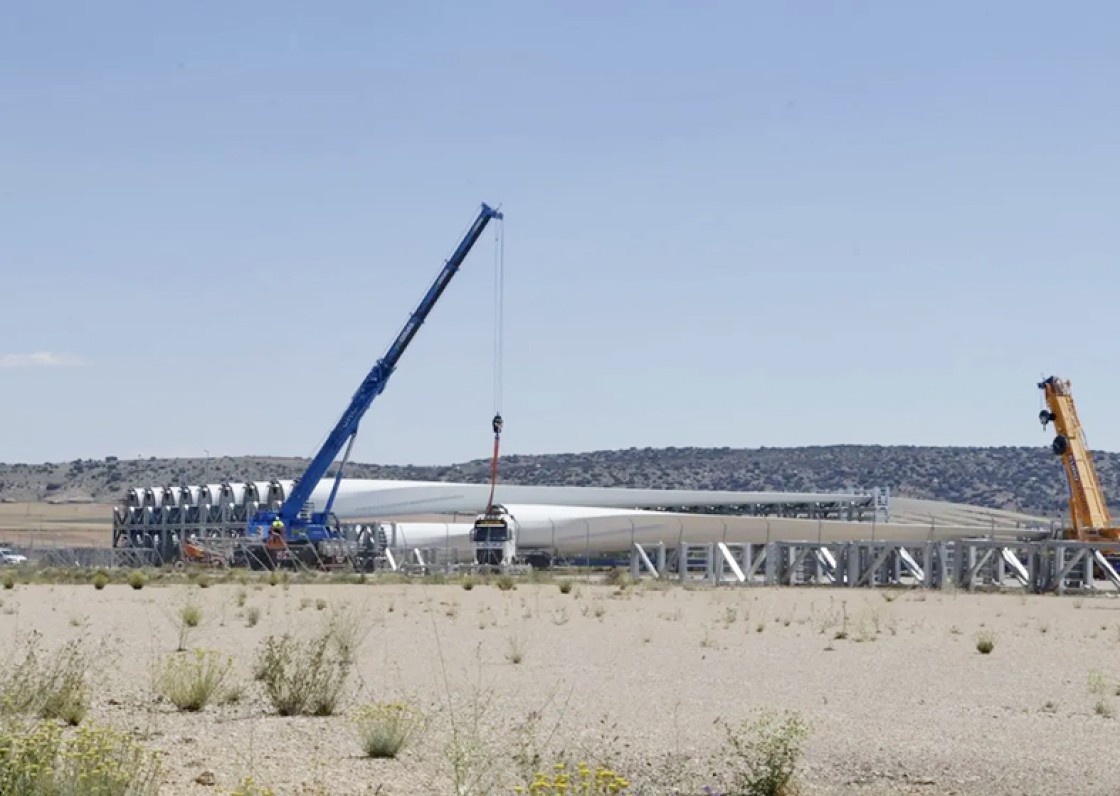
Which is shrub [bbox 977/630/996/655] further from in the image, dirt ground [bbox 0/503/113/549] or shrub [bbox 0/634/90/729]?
dirt ground [bbox 0/503/113/549]

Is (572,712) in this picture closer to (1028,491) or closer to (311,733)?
(311,733)

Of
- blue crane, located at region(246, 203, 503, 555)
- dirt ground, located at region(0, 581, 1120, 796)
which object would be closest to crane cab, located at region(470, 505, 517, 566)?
blue crane, located at region(246, 203, 503, 555)

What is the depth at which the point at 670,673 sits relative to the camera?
67.4ft

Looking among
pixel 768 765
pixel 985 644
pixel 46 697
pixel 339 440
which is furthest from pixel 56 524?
pixel 768 765

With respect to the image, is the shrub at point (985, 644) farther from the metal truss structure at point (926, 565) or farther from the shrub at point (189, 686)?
the metal truss structure at point (926, 565)

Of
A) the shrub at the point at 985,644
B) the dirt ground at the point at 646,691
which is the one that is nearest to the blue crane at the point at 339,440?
the dirt ground at the point at 646,691

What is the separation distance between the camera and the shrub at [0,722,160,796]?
30.4 feet

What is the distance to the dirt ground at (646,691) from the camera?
12.6 meters

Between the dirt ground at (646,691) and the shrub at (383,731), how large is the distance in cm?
12

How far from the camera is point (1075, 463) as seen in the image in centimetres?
5866

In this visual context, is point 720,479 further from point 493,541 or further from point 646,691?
point 646,691

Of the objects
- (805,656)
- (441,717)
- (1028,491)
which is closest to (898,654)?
(805,656)

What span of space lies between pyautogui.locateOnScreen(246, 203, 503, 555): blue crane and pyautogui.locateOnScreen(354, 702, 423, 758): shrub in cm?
5256

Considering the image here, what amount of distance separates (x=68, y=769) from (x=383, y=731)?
11.1 ft
